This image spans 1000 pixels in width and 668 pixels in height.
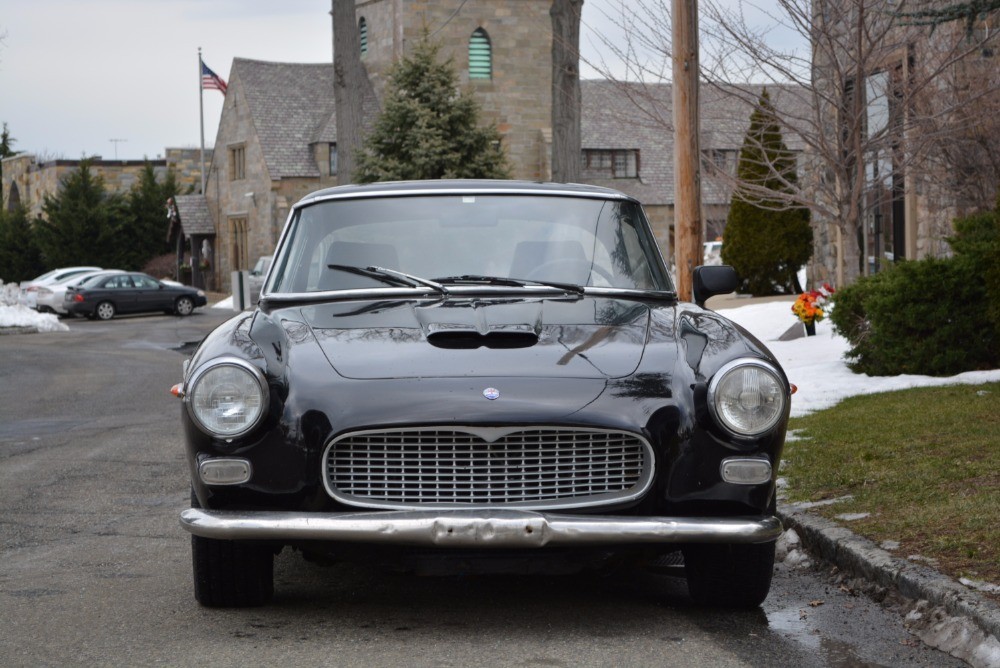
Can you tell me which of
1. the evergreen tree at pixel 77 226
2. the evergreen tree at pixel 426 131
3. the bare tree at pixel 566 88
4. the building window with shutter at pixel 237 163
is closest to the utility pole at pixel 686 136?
the bare tree at pixel 566 88

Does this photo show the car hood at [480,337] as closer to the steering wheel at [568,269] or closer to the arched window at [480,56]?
the steering wheel at [568,269]

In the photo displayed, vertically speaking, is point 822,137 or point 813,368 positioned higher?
point 822,137

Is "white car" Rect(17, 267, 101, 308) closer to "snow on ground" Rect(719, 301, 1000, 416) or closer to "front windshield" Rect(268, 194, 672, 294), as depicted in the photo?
"snow on ground" Rect(719, 301, 1000, 416)

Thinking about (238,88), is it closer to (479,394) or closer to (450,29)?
(450,29)

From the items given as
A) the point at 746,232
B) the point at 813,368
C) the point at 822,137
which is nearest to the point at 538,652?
the point at 813,368

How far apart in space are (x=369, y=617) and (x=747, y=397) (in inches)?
62.2

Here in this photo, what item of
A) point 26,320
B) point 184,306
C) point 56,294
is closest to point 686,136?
point 26,320

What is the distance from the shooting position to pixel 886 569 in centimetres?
513

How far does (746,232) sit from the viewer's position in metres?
26.2

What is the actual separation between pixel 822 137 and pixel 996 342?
3146 mm

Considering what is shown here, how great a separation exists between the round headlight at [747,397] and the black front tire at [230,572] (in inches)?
67.1

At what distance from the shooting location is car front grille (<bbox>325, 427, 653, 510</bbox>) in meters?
4.40

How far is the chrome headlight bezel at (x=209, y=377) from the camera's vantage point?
447 centimetres

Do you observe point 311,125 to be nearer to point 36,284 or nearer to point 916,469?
point 36,284
